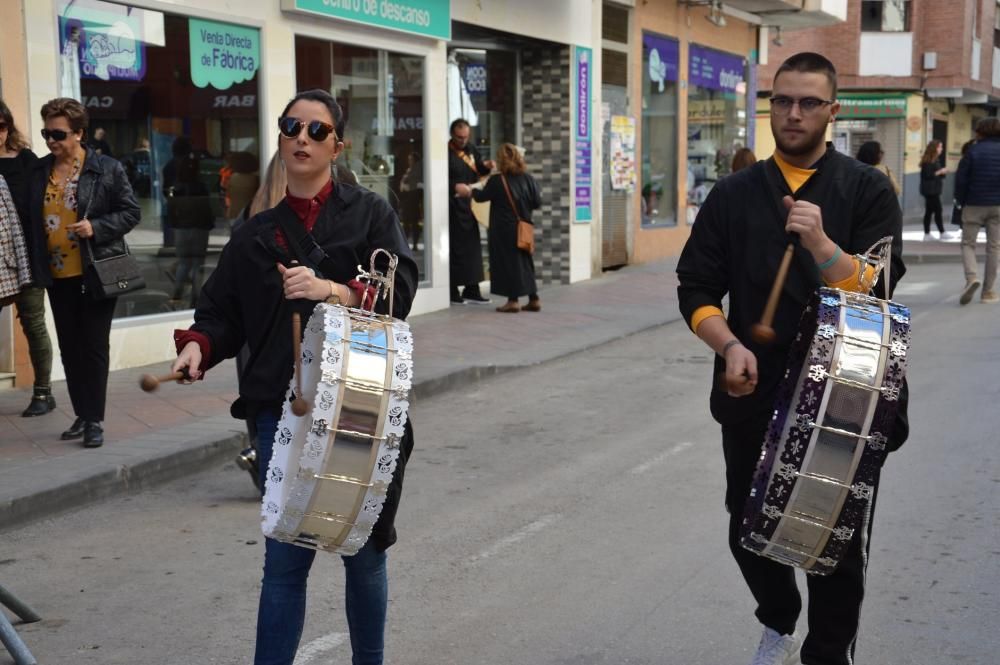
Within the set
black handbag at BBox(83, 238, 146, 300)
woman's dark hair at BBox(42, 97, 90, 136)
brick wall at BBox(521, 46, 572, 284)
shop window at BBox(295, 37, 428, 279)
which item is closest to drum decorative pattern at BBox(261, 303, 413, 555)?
black handbag at BBox(83, 238, 146, 300)

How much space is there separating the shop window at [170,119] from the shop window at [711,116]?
38.7 ft

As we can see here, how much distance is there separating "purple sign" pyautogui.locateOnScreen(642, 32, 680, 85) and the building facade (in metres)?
17.3

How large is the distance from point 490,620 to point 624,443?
328 centimetres

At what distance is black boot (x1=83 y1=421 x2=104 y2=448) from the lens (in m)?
7.44

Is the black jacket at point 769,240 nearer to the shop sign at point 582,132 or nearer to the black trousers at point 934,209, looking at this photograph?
the shop sign at point 582,132

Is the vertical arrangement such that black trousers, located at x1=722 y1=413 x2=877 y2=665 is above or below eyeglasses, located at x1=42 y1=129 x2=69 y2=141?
below

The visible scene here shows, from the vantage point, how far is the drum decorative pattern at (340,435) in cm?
321

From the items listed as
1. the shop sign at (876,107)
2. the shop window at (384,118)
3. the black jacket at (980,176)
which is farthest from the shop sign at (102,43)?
the shop sign at (876,107)

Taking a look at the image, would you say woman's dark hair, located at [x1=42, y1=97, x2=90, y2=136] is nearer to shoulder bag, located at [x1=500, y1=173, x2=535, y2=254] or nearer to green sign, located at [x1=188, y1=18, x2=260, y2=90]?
green sign, located at [x1=188, y1=18, x2=260, y2=90]

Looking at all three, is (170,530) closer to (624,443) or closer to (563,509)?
(563,509)

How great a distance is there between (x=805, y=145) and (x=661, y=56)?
17.9 meters

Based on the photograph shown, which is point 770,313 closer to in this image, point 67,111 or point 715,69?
point 67,111

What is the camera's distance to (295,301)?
350 cm

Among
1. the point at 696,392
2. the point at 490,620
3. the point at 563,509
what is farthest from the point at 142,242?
the point at 490,620
